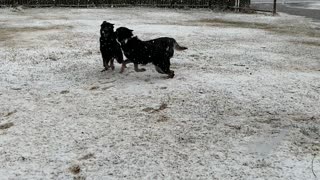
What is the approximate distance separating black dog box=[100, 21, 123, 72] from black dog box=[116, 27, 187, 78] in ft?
0.63

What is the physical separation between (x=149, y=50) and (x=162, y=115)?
68.6 inches

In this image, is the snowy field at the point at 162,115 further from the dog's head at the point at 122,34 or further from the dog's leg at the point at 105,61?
the dog's head at the point at 122,34

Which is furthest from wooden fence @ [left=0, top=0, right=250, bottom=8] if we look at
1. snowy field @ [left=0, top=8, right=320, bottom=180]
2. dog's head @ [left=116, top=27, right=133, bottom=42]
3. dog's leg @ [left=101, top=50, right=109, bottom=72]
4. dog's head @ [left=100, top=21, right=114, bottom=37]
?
dog's head @ [left=116, top=27, right=133, bottom=42]

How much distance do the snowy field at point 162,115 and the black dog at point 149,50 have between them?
1.07 ft

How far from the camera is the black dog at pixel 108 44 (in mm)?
7074

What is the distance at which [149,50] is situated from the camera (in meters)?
6.81

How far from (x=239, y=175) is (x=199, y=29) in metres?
10.5

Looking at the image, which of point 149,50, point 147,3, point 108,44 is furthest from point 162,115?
point 147,3

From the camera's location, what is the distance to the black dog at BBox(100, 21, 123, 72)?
707cm

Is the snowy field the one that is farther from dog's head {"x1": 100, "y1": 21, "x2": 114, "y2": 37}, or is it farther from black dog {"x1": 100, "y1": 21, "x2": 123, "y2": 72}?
dog's head {"x1": 100, "y1": 21, "x2": 114, "y2": 37}

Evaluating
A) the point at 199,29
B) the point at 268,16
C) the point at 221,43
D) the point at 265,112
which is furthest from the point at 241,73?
the point at 268,16

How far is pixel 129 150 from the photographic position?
14.4 feet

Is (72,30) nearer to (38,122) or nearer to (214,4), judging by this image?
(38,122)

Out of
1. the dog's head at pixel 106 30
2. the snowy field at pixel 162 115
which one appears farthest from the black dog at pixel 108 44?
the snowy field at pixel 162 115
